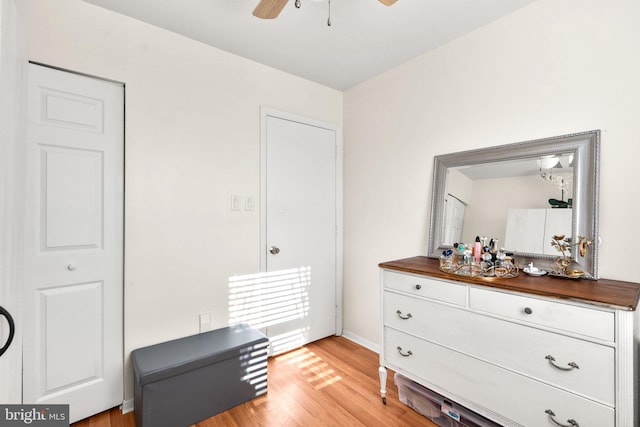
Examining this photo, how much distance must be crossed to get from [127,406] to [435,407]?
1914 mm

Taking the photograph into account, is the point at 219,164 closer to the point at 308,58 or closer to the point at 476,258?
the point at 308,58

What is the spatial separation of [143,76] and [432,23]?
1.94 metres

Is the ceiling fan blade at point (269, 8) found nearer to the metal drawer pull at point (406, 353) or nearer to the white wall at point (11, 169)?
the white wall at point (11, 169)

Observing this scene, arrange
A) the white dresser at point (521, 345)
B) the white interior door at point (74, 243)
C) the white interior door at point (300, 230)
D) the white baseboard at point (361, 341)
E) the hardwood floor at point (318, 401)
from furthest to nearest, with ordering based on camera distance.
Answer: the white baseboard at point (361, 341) → the white interior door at point (300, 230) → the hardwood floor at point (318, 401) → the white interior door at point (74, 243) → the white dresser at point (521, 345)

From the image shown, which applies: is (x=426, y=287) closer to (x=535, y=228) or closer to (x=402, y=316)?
(x=402, y=316)

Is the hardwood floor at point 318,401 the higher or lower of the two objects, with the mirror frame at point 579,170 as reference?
lower

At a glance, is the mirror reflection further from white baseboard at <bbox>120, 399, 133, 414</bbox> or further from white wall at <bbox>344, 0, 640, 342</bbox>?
white baseboard at <bbox>120, 399, 133, 414</bbox>

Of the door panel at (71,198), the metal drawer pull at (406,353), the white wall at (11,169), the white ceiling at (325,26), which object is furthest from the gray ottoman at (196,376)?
the white ceiling at (325,26)

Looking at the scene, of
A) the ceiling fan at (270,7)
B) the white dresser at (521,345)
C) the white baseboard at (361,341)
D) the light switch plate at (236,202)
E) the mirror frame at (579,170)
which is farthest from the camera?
the white baseboard at (361,341)

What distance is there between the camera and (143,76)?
198 cm

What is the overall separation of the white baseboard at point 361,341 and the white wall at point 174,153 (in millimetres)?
1206

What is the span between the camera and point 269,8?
1505 mm

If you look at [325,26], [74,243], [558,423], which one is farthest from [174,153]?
[558,423]

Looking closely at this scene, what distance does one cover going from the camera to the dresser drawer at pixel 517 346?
1206 mm
